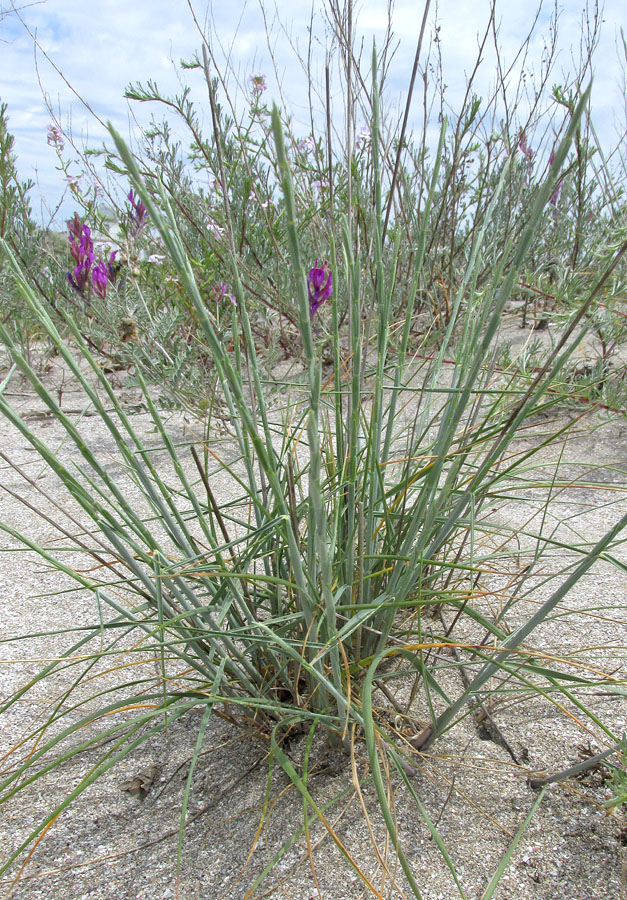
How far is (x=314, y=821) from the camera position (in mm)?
814

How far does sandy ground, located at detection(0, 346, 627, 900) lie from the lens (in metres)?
0.74

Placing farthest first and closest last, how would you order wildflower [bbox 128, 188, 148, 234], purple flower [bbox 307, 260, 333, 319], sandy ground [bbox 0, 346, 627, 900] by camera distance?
wildflower [bbox 128, 188, 148, 234]
purple flower [bbox 307, 260, 333, 319]
sandy ground [bbox 0, 346, 627, 900]

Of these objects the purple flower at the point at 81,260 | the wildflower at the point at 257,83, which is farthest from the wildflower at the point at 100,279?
the wildflower at the point at 257,83

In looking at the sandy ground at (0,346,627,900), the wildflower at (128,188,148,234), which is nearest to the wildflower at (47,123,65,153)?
the wildflower at (128,188,148,234)

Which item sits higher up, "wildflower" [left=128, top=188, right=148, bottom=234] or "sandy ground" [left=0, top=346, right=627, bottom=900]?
"wildflower" [left=128, top=188, right=148, bottom=234]

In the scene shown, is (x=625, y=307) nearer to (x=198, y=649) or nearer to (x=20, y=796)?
(x=198, y=649)

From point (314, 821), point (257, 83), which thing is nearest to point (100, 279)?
point (257, 83)

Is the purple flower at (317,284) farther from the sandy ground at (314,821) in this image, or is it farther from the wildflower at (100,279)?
the wildflower at (100,279)

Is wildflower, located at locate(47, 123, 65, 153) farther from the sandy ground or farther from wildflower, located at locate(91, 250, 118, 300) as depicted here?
the sandy ground

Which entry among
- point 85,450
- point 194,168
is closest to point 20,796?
point 85,450

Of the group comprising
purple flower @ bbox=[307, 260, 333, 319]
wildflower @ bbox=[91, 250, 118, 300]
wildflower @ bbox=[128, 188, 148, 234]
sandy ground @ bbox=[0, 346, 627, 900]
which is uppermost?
wildflower @ bbox=[128, 188, 148, 234]

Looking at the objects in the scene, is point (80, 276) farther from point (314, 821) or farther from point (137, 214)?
point (314, 821)

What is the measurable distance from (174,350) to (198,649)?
5.68ft

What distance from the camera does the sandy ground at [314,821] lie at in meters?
0.74
